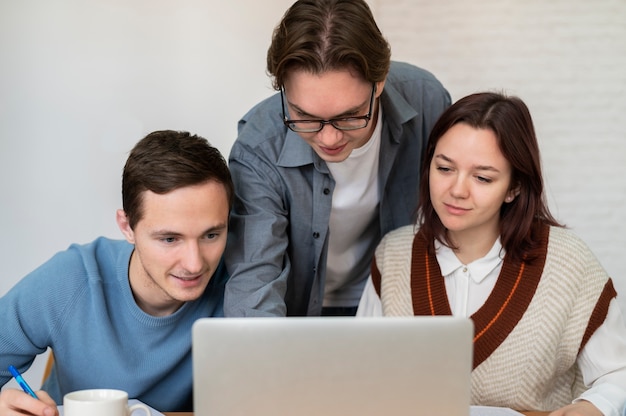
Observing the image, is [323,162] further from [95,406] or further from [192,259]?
[95,406]

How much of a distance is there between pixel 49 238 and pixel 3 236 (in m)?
0.14

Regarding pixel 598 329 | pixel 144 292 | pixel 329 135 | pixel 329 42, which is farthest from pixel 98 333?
pixel 598 329

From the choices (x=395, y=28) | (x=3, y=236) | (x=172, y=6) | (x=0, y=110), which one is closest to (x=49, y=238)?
(x=3, y=236)

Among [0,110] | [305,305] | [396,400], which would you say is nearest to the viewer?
[396,400]

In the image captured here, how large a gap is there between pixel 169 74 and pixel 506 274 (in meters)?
1.42

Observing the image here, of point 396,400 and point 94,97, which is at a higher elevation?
point 94,97

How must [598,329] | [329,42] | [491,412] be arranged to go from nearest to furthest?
[491,412]
[329,42]
[598,329]

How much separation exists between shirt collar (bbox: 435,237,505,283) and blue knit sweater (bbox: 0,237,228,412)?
0.51 meters

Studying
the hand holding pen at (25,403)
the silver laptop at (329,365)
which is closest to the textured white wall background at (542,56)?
the hand holding pen at (25,403)

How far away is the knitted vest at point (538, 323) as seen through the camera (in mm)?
1687

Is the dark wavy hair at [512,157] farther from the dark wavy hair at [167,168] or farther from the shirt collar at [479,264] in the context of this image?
the dark wavy hair at [167,168]

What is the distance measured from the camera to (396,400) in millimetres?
989

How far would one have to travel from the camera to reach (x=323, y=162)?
6.10ft

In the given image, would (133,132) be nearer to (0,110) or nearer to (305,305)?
(0,110)
